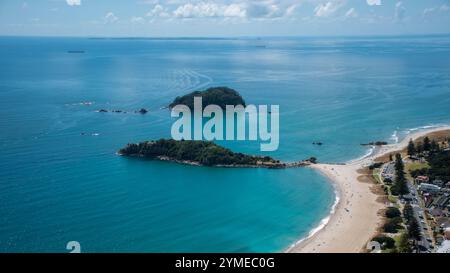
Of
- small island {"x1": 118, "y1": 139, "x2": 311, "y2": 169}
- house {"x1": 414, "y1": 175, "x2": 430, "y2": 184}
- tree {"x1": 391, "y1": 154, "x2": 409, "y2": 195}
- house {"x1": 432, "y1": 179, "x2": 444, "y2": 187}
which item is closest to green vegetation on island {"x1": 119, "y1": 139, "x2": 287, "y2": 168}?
small island {"x1": 118, "y1": 139, "x2": 311, "y2": 169}

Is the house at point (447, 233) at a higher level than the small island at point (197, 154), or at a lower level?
lower

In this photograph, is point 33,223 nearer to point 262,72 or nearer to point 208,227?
point 208,227

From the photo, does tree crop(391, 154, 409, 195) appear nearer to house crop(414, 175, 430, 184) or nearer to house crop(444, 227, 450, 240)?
house crop(414, 175, 430, 184)

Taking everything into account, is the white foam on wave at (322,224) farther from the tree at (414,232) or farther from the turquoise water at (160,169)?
the tree at (414,232)

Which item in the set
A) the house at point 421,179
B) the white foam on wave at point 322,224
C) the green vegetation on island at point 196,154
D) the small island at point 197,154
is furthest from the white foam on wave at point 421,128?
the white foam on wave at point 322,224

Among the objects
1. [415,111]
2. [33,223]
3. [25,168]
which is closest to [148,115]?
[25,168]

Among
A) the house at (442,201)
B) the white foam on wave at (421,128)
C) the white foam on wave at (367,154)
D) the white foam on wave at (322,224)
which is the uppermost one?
the white foam on wave at (421,128)

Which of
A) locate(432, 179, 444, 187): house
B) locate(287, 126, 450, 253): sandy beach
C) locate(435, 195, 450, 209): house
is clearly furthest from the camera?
locate(432, 179, 444, 187): house

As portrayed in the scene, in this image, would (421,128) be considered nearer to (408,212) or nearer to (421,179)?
(421,179)
